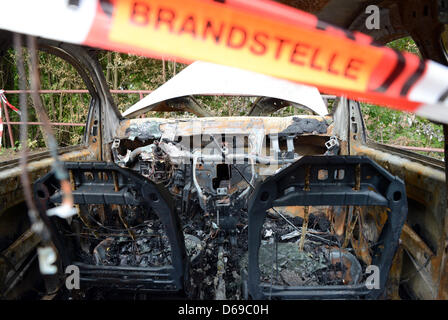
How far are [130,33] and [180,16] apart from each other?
0.14 meters

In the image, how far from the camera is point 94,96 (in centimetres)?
315

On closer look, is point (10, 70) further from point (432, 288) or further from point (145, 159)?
point (432, 288)

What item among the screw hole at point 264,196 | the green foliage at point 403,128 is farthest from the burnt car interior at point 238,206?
the green foliage at point 403,128

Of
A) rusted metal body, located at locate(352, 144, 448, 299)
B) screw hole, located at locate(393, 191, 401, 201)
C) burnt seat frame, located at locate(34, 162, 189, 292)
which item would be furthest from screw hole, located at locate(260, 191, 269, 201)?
rusted metal body, located at locate(352, 144, 448, 299)

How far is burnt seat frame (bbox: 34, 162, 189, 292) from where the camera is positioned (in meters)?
1.56

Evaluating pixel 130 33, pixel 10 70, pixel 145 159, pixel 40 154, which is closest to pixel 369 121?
pixel 145 159

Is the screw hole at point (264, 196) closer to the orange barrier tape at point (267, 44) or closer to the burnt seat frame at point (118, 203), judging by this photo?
the burnt seat frame at point (118, 203)

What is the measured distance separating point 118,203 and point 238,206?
1.11m

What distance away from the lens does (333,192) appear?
147 cm

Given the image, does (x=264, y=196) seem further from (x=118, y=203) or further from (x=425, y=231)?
(x=425, y=231)

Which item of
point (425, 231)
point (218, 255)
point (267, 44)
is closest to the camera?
point (267, 44)

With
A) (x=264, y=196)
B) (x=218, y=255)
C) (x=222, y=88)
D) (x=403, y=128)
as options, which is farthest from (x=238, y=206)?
(x=403, y=128)

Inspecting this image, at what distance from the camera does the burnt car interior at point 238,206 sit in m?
1.49

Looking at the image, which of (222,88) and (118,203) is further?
(222,88)
